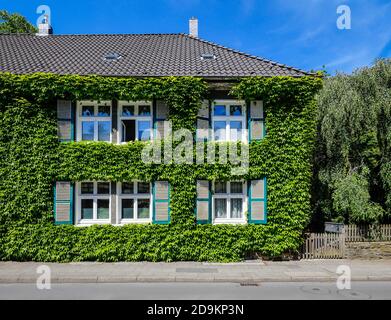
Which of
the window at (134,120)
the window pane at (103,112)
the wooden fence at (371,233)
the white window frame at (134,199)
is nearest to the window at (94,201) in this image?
the white window frame at (134,199)

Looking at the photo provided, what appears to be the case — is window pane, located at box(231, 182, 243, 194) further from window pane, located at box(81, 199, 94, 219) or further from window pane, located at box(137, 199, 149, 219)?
window pane, located at box(81, 199, 94, 219)

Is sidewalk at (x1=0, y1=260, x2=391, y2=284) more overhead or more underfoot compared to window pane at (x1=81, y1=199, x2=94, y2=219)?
more underfoot

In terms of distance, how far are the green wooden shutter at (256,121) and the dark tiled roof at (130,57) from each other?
120 centimetres

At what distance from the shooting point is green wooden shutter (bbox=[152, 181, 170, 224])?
43.4ft

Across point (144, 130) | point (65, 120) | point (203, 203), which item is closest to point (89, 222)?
point (65, 120)

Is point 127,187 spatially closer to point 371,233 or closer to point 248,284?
point 248,284

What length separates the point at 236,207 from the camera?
45.4 feet

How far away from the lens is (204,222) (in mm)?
13328

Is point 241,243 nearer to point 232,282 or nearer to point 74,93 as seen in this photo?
point 232,282

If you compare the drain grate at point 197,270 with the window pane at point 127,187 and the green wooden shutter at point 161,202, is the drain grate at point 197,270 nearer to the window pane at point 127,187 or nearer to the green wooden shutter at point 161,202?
the green wooden shutter at point 161,202

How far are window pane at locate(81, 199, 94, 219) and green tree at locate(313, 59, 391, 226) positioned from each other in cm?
947

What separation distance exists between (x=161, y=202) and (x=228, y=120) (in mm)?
4060

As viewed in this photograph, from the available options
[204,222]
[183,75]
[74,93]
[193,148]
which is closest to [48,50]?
[74,93]

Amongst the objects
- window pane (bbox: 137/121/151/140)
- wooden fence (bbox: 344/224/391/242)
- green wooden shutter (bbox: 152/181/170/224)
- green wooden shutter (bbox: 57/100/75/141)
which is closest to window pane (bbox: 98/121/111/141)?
green wooden shutter (bbox: 57/100/75/141)
